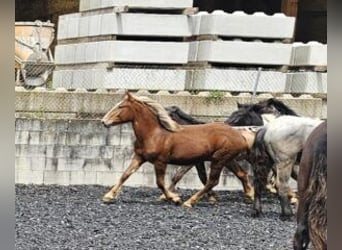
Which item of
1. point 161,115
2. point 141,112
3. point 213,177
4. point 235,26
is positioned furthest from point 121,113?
point 235,26

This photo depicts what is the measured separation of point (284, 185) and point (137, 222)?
1.10 meters

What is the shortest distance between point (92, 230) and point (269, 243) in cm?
124

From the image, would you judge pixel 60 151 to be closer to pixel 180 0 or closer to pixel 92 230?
pixel 92 230

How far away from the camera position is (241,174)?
6.47 metres

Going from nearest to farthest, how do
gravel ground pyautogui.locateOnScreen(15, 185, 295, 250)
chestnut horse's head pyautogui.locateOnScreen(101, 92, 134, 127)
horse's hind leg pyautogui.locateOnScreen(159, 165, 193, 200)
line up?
gravel ground pyautogui.locateOnScreen(15, 185, 295, 250) → chestnut horse's head pyautogui.locateOnScreen(101, 92, 134, 127) → horse's hind leg pyautogui.locateOnScreen(159, 165, 193, 200)

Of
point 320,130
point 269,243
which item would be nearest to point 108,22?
point 269,243

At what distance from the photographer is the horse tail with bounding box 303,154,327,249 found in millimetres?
3959

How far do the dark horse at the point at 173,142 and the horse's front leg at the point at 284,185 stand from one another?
0.42 m

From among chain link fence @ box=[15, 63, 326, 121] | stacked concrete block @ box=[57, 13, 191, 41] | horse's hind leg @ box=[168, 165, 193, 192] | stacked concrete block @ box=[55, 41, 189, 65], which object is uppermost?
stacked concrete block @ box=[57, 13, 191, 41]

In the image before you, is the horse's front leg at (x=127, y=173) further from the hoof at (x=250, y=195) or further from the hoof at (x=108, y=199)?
the hoof at (x=250, y=195)

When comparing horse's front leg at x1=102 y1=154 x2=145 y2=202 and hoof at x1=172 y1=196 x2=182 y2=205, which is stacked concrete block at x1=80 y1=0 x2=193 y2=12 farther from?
hoof at x1=172 y1=196 x2=182 y2=205

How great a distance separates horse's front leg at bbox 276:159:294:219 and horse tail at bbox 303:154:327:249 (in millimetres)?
1689

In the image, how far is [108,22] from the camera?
22.1 feet

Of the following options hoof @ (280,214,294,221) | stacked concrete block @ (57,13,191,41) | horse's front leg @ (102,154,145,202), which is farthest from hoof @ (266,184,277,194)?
stacked concrete block @ (57,13,191,41)
